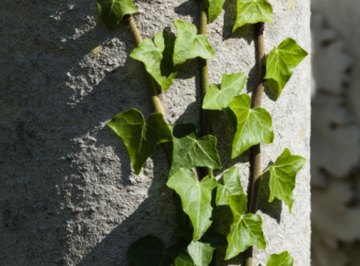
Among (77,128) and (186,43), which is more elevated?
(186,43)

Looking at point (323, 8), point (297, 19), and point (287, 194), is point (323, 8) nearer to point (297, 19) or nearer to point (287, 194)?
point (297, 19)

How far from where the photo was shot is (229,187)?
158 cm

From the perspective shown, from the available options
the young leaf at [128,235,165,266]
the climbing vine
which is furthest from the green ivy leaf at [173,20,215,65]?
the young leaf at [128,235,165,266]

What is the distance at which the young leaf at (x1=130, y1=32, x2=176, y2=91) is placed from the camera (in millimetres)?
1509

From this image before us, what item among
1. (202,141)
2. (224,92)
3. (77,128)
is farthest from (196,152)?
(77,128)

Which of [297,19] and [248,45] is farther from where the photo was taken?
[297,19]

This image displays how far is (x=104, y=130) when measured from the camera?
153cm

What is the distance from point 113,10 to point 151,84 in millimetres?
154

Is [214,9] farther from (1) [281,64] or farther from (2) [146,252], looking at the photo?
(2) [146,252]

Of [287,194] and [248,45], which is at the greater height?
[248,45]

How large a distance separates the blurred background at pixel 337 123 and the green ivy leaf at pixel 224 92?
77 centimetres

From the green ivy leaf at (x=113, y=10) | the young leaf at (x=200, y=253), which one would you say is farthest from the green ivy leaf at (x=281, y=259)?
the green ivy leaf at (x=113, y=10)

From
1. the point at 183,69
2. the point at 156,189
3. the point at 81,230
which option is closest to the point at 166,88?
the point at 183,69

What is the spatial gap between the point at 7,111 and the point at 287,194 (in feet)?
1.89
